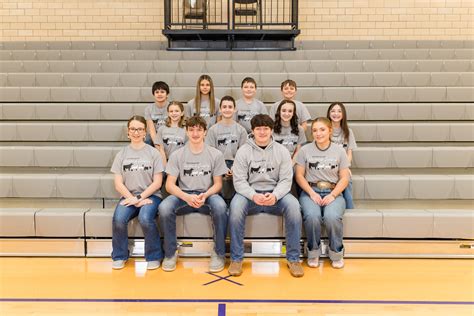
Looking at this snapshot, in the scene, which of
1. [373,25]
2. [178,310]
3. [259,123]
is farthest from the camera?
[373,25]

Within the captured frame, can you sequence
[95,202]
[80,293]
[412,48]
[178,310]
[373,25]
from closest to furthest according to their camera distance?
1. [178,310]
2. [80,293]
3. [95,202]
4. [412,48]
5. [373,25]

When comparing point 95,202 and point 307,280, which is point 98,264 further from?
point 307,280

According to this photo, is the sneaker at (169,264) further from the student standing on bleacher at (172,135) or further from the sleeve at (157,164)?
the student standing on bleacher at (172,135)

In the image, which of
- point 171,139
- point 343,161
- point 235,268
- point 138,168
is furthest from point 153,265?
point 343,161

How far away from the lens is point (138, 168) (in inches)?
110

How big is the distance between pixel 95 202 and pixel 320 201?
160cm

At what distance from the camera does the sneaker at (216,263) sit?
2.61 m

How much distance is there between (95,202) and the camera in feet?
10.6

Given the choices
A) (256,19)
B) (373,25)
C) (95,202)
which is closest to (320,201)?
(95,202)

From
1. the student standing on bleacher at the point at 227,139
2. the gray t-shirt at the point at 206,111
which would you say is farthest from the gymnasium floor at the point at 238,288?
the gray t-shirt at the point at 206,111

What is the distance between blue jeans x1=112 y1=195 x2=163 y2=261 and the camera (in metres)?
2.65

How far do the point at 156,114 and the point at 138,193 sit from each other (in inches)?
35.1

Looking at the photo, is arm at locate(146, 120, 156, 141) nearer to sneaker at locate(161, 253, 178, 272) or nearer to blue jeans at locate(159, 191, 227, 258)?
blue jeans at locate(159, 191, 227, 258)

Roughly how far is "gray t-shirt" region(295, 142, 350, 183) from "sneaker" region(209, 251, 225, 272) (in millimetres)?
761
